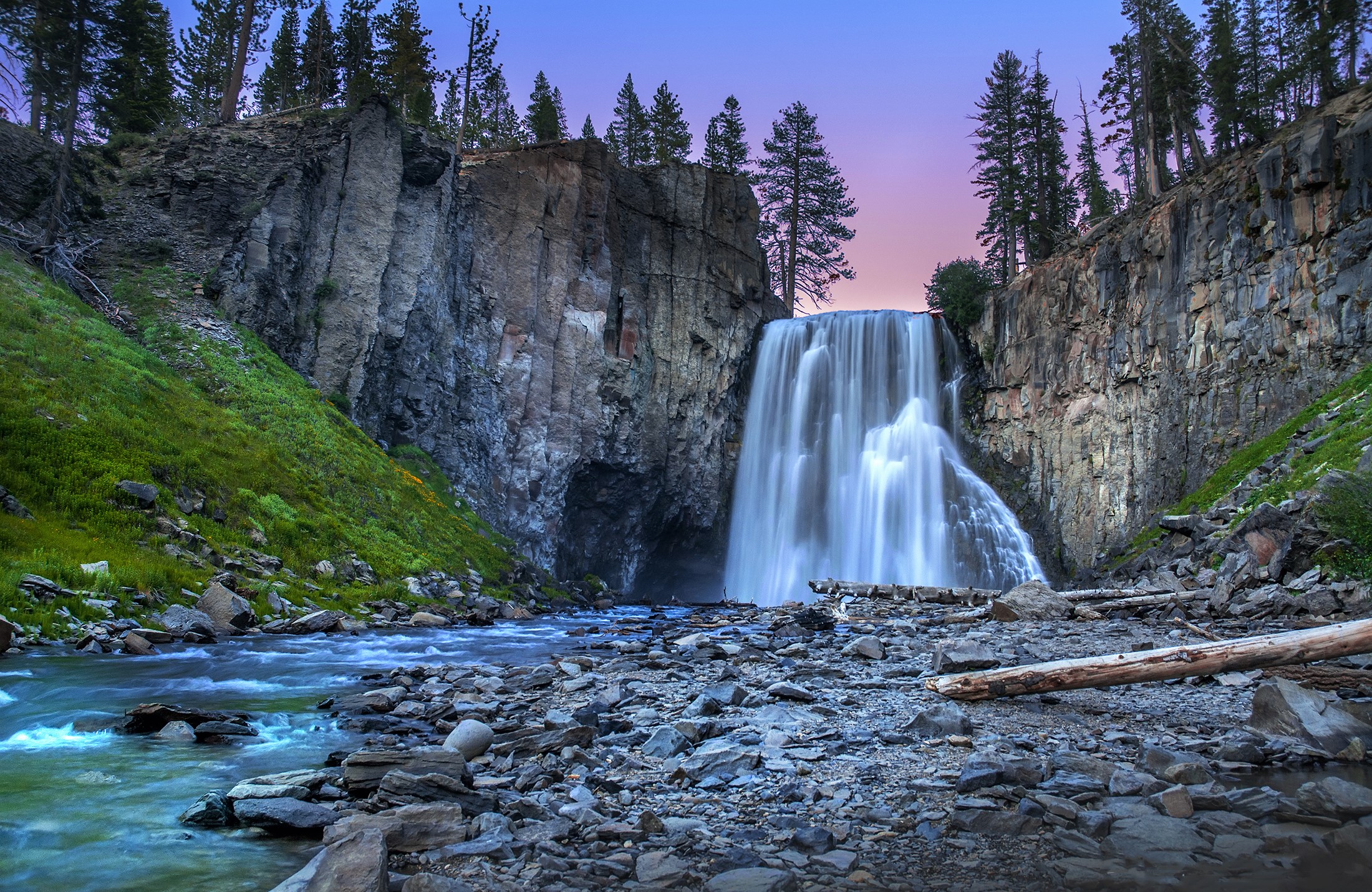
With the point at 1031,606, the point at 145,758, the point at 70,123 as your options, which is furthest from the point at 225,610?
the point at 70,123

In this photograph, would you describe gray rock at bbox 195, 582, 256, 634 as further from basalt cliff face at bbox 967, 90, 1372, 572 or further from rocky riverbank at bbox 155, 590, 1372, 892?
basalt cliff face at bbox 967, 90, 1372, 572

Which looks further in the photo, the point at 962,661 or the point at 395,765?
the point at 962,661

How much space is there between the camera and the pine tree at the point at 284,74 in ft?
141

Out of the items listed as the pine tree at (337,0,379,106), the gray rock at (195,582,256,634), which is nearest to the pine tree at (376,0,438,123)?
the pine tree at (337,0,379,106)

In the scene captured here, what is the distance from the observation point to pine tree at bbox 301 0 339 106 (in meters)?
38.2

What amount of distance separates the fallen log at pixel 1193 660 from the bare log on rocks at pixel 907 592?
1300cm

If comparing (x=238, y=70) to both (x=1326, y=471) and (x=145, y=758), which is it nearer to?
(x=145, y=758)

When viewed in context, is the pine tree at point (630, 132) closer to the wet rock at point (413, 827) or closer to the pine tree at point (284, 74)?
the pine tree at point (284, 74)

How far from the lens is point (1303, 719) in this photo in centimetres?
523

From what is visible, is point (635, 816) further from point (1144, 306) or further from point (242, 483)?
point (1144, 306)

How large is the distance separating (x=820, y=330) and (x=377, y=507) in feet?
87.0

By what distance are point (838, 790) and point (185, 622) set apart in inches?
435

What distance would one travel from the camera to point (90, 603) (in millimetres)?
10016

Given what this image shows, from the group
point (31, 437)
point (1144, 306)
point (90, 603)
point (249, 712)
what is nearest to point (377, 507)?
point (31, 437)
